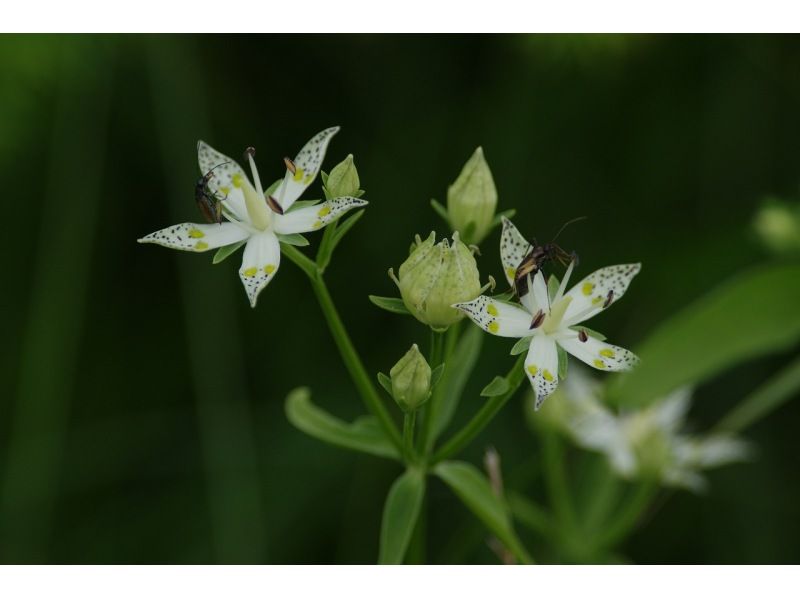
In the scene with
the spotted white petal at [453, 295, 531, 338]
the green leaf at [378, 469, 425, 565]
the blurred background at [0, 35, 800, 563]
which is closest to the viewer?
the spotted white petal at [453, 295, 531, 338]

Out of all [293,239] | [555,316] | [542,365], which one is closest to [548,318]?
[555,316]

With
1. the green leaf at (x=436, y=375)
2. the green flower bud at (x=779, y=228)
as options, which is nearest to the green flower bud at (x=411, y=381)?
the green leaf at (x=436, y=375)

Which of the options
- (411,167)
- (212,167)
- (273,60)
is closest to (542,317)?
Answer: (212,167)

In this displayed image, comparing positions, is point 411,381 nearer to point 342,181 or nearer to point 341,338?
point 341,338

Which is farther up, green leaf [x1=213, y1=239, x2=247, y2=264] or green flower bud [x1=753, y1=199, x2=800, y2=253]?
green flower bud [x1=753, y1=199, x2=800, y2=253]

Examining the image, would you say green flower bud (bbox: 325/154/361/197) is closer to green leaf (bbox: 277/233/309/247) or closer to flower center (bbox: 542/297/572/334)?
green leaf (bbox: 277/233/309/247)

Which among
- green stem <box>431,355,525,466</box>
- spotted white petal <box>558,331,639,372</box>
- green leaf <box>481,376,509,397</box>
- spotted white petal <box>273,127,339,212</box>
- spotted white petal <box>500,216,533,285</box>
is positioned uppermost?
spotted white petal <box>273,127,339,212</box>

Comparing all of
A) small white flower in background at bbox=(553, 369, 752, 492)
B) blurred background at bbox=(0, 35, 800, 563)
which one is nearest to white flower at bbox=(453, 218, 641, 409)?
small white flower in background at bbox=(553, 369, 752, 492)
